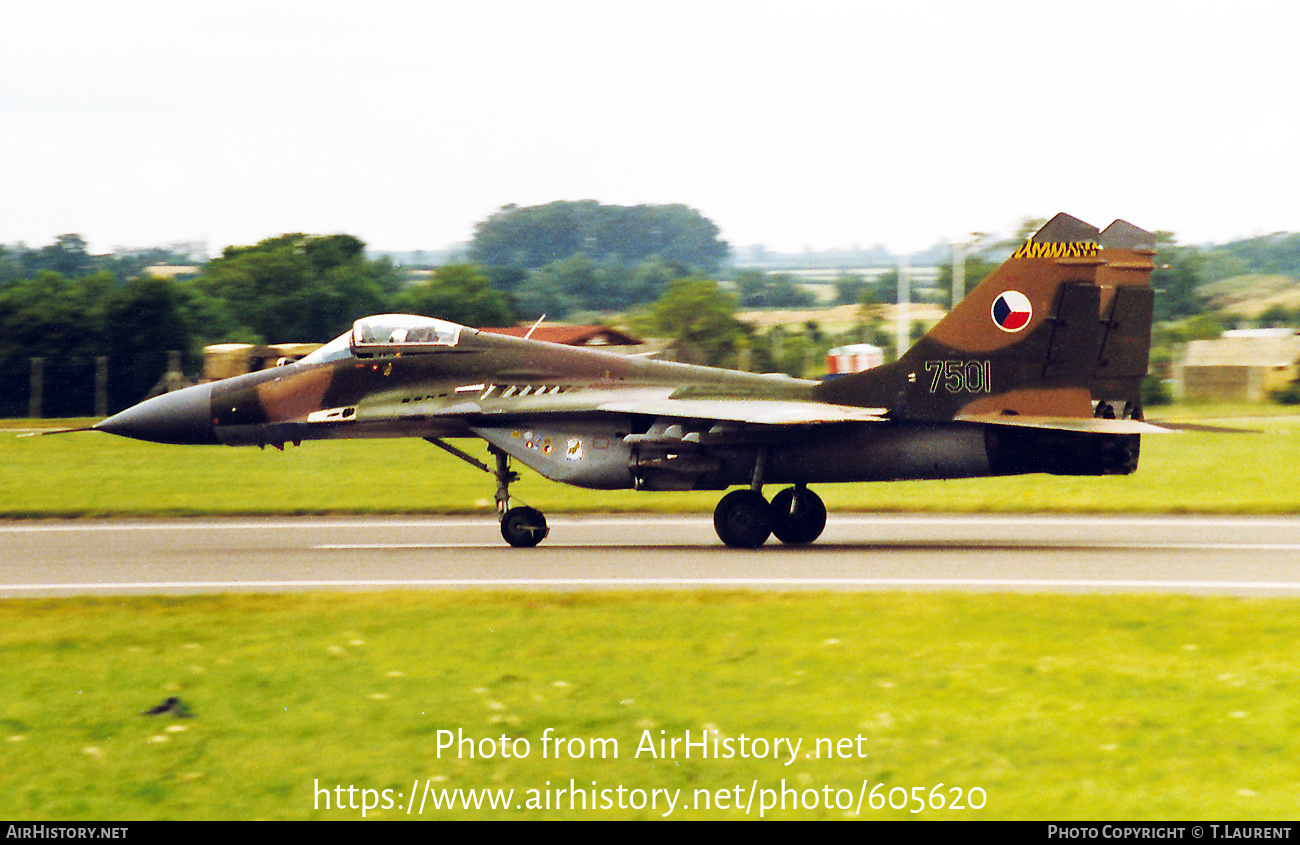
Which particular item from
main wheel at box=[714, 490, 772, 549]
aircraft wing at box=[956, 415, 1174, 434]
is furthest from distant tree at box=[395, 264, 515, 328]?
aircraft wing at box=[956, 415, 1174, 434]

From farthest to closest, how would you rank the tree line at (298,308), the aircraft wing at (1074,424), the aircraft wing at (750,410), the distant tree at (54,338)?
the tree line at (298,308) < the distant tree at (54,338) < the aircraft wing at (750,410) < the aircraft wing at (1074,424)

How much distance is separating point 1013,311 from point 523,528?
650 cm

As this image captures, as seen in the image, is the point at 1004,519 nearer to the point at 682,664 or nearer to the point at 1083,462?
the point at 1083,462

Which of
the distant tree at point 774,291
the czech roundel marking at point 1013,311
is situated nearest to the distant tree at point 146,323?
the czech roundel marking at point 1013,311

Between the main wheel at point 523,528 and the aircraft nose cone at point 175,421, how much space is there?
3912mm

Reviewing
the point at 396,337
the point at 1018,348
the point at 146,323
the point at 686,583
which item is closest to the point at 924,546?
the point at 1018,348

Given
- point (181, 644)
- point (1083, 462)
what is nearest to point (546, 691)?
point (181, 644)

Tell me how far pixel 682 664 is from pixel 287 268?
41.6 metres

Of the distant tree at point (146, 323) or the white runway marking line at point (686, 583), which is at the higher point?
the distant tree at point (146, 323)

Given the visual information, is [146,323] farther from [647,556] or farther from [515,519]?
[647,556]

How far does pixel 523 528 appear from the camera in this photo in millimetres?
17469

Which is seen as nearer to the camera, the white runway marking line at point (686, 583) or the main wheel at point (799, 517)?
the white runway marking line at point (686, 583)

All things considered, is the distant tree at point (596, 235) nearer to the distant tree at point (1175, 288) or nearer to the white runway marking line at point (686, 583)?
the distant tree at point (1175, 288)

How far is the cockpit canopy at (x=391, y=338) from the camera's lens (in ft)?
58.3
